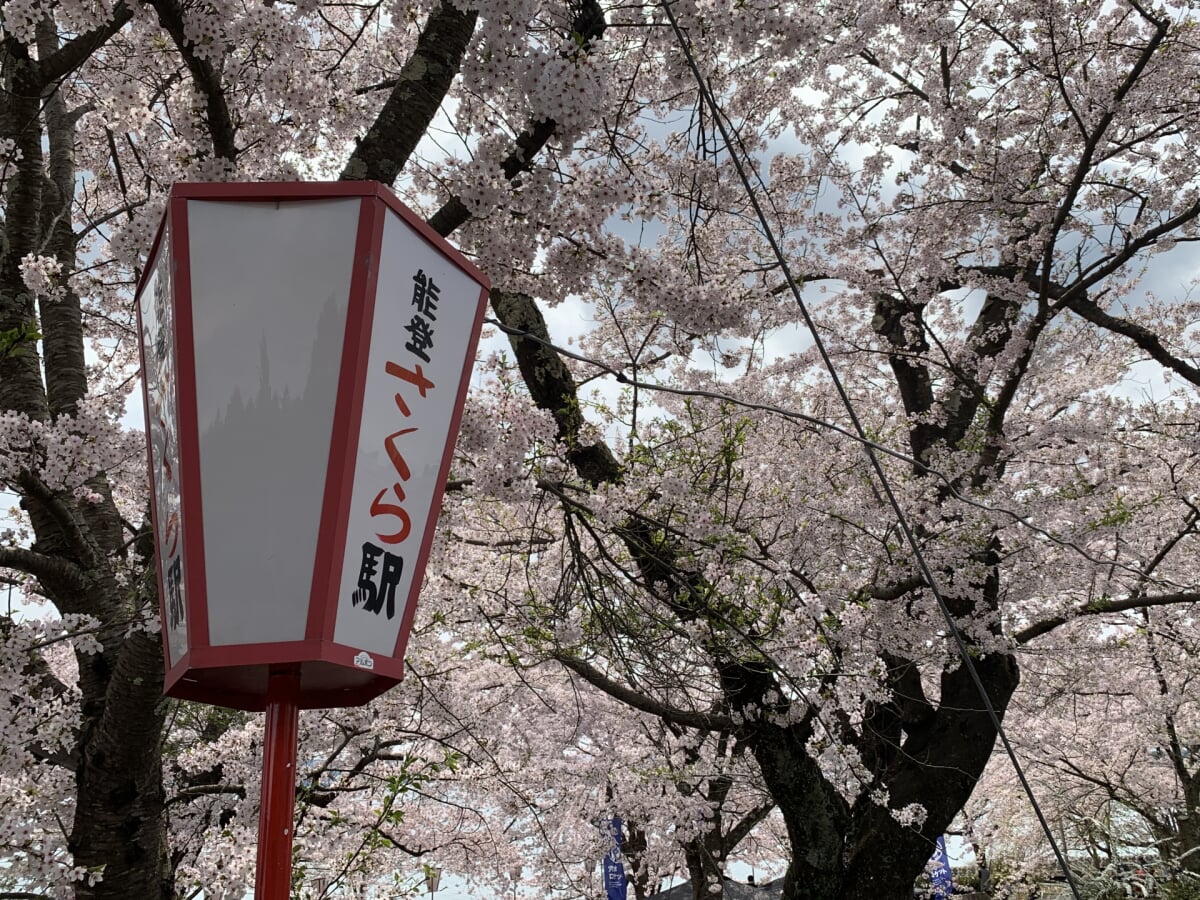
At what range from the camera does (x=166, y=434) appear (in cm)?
161

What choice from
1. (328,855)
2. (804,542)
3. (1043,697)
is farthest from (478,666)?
(1043,697)

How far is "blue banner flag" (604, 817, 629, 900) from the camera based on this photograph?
10.4 meters

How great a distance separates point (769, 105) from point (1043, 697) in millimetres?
7994

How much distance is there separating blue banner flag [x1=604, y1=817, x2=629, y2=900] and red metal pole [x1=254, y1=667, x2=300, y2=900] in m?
9.93

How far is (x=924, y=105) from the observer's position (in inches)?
314

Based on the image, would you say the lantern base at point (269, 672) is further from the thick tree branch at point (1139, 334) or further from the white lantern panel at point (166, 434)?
the thick tree branch at point (1139, 334)

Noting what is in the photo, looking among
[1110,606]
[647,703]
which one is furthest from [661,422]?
[1110,606]

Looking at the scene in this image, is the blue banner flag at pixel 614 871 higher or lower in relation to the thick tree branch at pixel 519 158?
lower

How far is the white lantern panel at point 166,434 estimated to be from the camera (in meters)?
1.50

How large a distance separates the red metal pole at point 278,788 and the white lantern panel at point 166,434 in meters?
0.18

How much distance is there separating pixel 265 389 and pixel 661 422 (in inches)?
165

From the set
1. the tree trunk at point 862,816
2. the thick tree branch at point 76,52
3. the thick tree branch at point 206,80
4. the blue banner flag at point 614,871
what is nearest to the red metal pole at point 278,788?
the thick tree branch at point 206,80

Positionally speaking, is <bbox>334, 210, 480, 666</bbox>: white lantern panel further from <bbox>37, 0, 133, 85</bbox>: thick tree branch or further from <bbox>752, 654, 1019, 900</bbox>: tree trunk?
<bbox>752, 654, 1019, 900</bbox>: tree trunk

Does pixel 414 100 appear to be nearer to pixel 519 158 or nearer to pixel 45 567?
pixel 519 158
